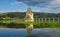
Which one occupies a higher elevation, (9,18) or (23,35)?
(9,18)

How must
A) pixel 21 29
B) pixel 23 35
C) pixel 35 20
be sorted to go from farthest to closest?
1. pixel 35 20
2. pixel 21 29
3. pixel 23 35

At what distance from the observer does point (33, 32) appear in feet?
23.8

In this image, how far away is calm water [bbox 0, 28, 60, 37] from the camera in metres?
6.97

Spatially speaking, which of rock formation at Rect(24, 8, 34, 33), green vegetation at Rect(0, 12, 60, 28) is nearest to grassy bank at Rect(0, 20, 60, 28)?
green vegetation at Rect(0, 12, 60, 28)

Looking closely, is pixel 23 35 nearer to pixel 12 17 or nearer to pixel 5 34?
pixel 5 34

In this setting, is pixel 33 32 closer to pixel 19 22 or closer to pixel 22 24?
pixel 22 24

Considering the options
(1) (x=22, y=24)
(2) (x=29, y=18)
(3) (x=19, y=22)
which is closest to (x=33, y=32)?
(1) (x=22, y=24)

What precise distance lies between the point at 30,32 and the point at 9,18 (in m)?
1.39

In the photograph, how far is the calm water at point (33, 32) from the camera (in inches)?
274

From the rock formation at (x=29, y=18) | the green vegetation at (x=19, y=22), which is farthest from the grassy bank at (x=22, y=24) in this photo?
the rock formation at (x=29, y=18)

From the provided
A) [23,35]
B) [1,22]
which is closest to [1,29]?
[1,22]

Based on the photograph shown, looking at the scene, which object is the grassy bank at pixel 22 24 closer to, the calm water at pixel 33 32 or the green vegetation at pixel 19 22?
the green vegetation at pixel 19 22

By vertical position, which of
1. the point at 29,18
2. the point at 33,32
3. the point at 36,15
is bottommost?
the point at 33,32

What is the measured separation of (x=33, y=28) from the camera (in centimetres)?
766
